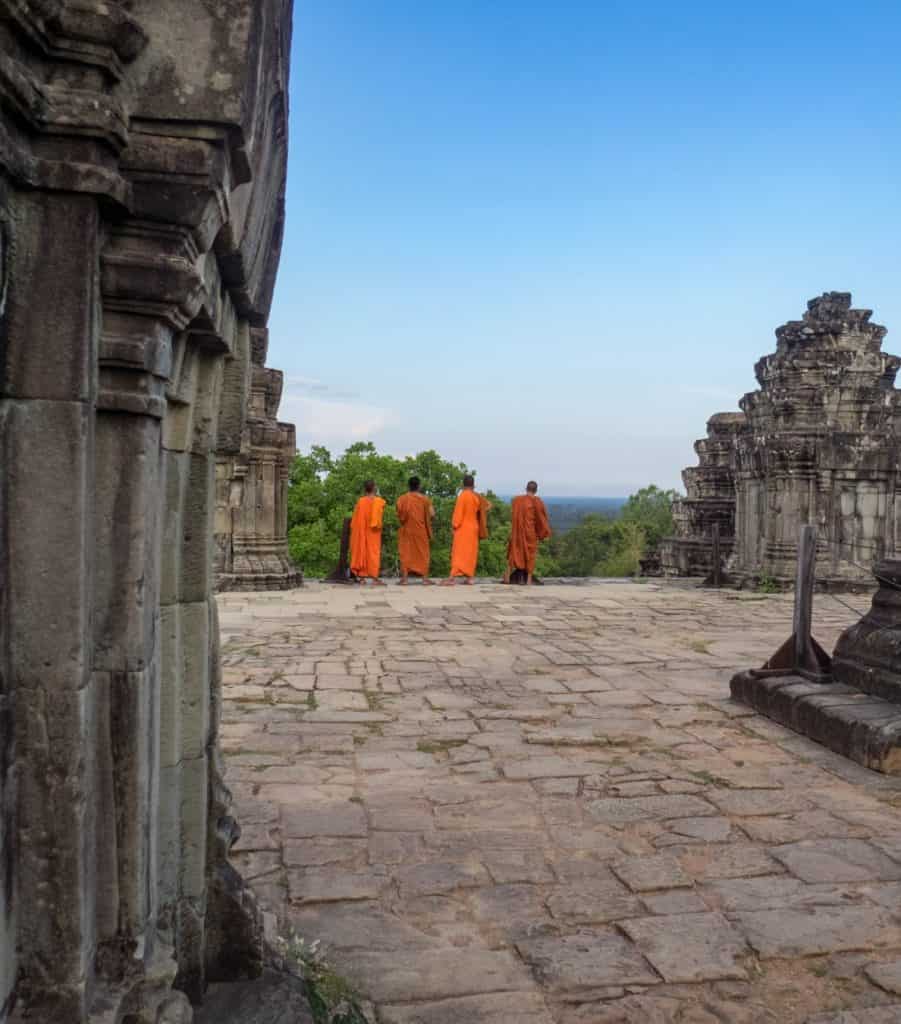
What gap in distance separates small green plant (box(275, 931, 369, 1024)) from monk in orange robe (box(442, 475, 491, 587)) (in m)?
12.7

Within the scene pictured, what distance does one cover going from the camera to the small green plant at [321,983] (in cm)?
251

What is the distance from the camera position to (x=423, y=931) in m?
3.10

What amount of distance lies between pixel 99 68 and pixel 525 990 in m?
2.57

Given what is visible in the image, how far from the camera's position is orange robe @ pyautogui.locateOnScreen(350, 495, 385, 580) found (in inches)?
600

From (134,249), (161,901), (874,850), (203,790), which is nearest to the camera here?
(134,249)

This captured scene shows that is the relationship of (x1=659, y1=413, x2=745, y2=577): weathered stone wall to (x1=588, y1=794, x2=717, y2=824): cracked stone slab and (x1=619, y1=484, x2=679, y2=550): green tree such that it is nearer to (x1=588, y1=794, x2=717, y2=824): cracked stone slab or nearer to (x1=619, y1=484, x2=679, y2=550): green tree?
(x1=588, y1=794, x2=717, y2=824): cracked stone slab

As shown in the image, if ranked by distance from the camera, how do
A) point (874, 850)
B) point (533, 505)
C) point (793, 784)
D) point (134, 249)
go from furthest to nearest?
point (533, 505) < point (793, 784) < point (874, 850) < point (134, 249)

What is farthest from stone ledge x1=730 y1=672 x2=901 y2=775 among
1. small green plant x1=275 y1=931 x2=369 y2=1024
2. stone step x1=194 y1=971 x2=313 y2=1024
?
stone step x1=194 y1=971 x2=313 y2=1024

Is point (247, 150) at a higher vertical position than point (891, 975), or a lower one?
higher

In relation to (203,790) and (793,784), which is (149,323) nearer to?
(203,790)

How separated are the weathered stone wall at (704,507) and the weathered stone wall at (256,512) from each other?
325 inches

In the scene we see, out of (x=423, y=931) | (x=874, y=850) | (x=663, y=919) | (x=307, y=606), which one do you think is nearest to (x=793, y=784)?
(x=874, y=850)

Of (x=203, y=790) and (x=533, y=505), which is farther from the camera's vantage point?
(x=533, y=505)

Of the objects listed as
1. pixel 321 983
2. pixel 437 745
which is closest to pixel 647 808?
pixel 437 745
